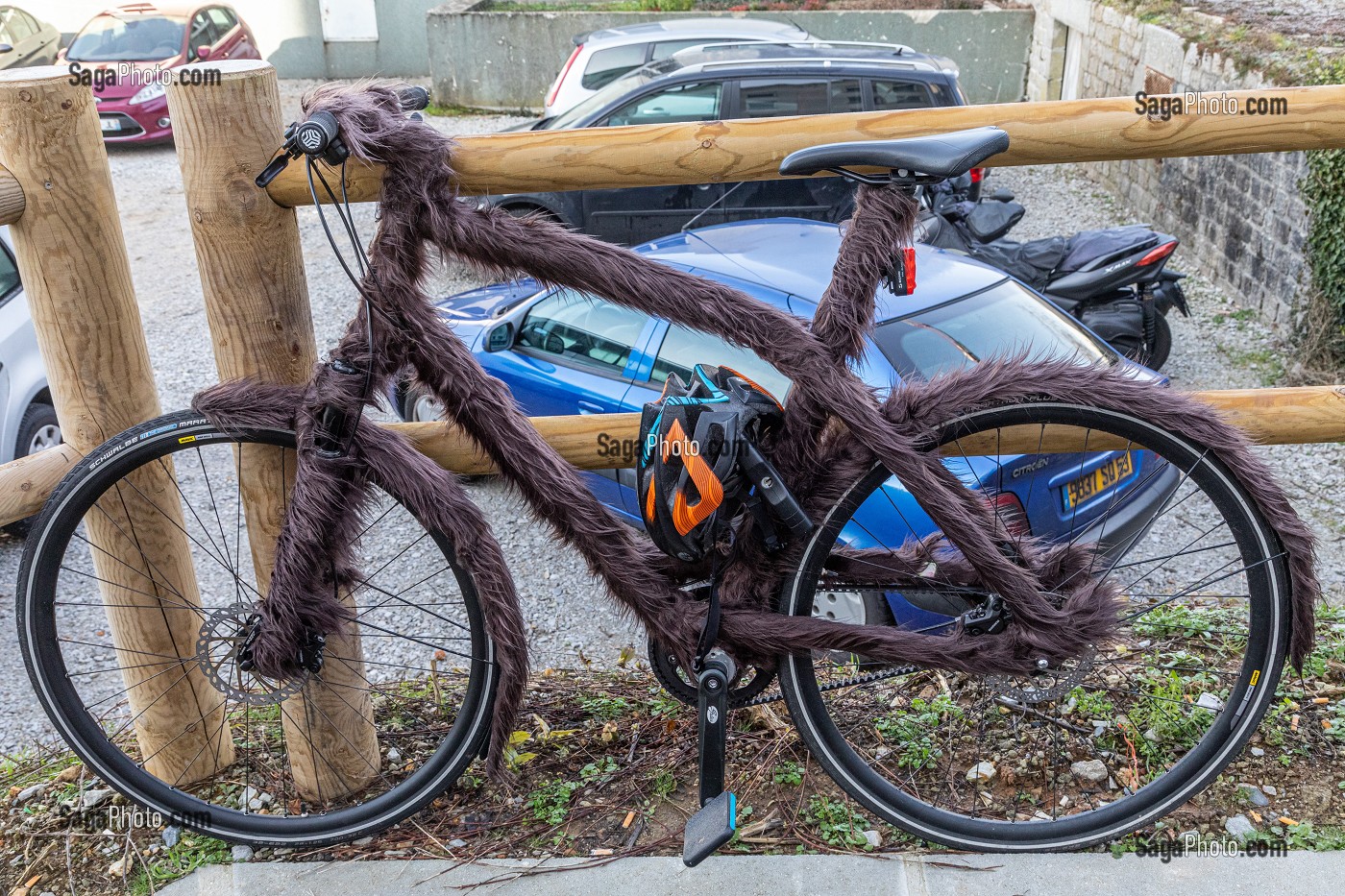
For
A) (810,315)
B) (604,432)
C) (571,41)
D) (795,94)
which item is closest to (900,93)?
(795,94)

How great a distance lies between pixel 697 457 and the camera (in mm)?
2178

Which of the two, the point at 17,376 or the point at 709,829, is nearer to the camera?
the point at 709,829

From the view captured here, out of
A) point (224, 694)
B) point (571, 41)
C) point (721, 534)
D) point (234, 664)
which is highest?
point (571, 41)

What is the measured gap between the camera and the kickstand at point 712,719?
7.44 ft

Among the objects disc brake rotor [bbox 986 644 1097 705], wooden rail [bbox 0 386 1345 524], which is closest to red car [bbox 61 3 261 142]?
wooden rail [bbox 0 386 1345 524]

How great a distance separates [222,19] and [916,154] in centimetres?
1763

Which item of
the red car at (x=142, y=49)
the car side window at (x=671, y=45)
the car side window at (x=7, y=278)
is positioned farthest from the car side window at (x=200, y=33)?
the car side window at (x=7, y=278)

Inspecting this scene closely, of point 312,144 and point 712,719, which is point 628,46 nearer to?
point 312,144

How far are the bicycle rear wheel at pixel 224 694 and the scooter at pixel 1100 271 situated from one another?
16.5 ft

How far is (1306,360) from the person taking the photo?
721cm

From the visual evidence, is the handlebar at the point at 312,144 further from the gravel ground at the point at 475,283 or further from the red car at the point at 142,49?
the red car at the point at 142,49

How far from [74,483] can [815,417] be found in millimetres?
1601

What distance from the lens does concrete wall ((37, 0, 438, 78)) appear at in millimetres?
19438

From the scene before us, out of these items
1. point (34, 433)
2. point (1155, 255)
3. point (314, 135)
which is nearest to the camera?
point (314, 135)
